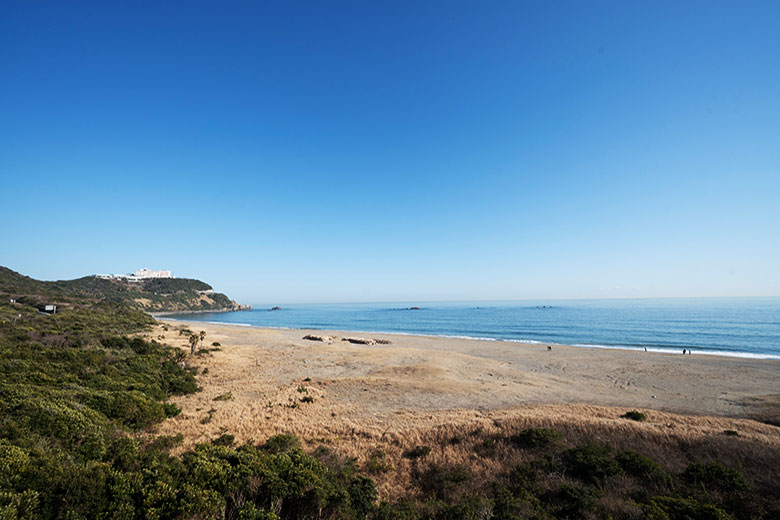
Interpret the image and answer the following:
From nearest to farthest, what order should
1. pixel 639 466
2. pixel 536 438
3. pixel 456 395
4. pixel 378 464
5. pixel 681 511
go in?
1. pixel 681 511
2. pixel 639 466
3. pixel 378 464
4. pixel 536 438
5. pixel 456 395

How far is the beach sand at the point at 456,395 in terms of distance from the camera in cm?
1448

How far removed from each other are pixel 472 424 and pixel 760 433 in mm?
13396

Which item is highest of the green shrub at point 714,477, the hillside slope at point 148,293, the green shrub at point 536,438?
the hillside slope at point 148,293

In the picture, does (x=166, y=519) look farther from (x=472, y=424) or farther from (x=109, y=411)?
(x=472, y=424)

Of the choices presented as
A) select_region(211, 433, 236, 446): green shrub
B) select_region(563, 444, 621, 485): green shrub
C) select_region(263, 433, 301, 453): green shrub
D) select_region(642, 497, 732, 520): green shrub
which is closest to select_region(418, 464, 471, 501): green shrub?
select_region(563, 444, 621, 485): green shrub

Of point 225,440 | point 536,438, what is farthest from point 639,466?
point 225,440

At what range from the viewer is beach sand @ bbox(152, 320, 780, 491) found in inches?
570

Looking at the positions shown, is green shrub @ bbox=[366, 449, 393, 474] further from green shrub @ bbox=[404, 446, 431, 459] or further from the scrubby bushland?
green shrub @ bbox=[404, 446, 431, 459]

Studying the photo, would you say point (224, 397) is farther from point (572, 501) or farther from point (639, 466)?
point (639, 466)

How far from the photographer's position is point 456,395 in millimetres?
23391

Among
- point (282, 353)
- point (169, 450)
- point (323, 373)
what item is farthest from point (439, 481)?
point (282, 353)

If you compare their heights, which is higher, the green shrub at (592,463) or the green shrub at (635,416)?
the green shrub at (592,463)

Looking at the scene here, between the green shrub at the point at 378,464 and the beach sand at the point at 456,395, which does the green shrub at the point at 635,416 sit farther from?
the green shrub at the point at 378,464

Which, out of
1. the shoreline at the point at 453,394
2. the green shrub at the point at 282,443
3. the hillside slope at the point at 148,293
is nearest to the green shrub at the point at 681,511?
the shoreline at the point at 453,394
